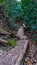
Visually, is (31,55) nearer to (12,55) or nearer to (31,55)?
(31,55)

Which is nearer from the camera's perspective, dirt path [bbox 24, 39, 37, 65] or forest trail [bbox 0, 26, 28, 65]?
forest trail [bbox 0, 26, 28, 65]

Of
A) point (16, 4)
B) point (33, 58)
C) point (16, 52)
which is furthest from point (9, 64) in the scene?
point (16, 4)

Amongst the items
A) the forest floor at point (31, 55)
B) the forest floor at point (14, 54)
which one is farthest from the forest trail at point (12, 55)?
the forest floor at point (31, 55)

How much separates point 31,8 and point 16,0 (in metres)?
5.82

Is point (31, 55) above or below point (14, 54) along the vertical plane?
below

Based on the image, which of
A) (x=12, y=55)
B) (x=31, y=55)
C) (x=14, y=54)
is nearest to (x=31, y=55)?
(x=31, y=55)

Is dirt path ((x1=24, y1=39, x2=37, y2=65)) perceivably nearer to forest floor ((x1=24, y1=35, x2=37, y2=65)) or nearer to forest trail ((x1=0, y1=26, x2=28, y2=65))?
forest floor ((x1=24, y1=35, x2=37, y2=65))

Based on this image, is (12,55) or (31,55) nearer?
(12,55)

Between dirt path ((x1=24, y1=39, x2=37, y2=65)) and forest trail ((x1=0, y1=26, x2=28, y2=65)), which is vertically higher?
forest trail ((x1=0, y1=26, x2=28, y2=65))

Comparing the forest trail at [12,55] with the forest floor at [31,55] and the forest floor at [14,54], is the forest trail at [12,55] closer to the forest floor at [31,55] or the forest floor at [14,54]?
the forest floor at [14,54]

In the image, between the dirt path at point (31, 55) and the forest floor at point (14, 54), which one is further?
the dirt path at point (31, 55)

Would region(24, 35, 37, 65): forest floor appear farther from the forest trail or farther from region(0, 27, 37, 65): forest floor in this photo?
the forest trail

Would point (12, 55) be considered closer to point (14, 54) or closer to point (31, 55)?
point (14, 54)

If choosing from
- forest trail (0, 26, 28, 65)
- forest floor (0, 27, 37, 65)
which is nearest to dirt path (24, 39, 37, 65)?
forest floor (0, 27, 37, 65)
